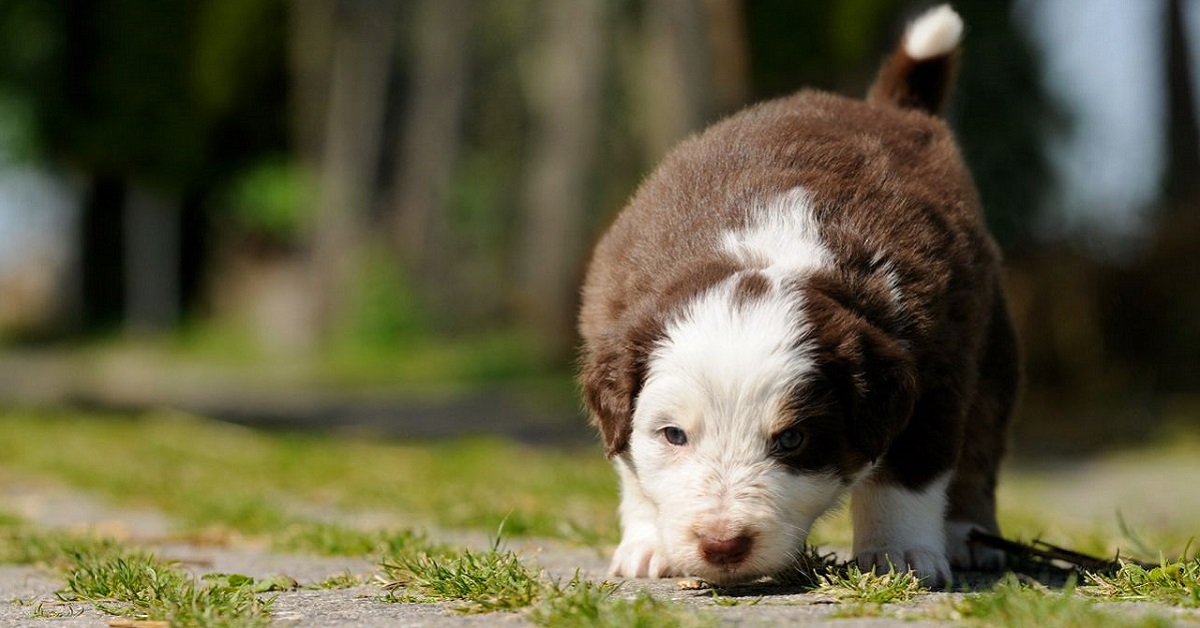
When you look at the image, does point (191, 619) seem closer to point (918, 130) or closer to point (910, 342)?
point (910, 342)

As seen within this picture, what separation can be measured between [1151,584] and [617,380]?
58.9 inches

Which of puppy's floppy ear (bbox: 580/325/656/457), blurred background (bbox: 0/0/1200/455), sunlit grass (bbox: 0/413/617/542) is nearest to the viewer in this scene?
puppy's floppy ear (bbox: 580/325/656/457)

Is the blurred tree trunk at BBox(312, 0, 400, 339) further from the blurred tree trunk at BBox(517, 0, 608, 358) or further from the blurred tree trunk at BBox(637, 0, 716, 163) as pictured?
the blurred tree trunk at BBox(637, 0, 716, 163)

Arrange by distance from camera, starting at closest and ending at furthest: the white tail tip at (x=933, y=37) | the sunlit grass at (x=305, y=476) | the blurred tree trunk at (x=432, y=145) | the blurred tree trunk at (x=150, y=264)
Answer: the white tail tip at (x=933, y=37), the sunlit grass at (x=305, y=476), the blurred tree trunk at (x=432, y=145), the blurred tree trunk at (x=150, y=264)

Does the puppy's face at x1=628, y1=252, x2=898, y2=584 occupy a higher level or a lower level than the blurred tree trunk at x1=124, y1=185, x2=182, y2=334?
lower

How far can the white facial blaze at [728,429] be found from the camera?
3748 mm

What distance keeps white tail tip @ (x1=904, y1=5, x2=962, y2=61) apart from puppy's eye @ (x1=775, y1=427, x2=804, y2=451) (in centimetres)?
211

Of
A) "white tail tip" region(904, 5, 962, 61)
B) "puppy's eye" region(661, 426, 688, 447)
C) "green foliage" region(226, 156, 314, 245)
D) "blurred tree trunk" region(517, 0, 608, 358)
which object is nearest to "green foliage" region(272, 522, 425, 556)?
"puppy's eye" region(661, 426, 688, 447)

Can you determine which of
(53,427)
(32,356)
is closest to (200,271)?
(32,356)

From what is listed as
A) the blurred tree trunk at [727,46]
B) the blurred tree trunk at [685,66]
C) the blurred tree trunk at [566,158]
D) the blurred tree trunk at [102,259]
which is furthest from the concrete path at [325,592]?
the blurred tree trunk at [102,259]

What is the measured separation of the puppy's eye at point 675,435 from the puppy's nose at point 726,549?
12.3 inches

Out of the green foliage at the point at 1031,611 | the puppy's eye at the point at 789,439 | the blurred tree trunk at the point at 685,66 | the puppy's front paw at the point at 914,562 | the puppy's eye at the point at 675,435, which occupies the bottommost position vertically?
the green foliage at the point at 1031,611

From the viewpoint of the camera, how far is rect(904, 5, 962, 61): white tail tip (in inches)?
213

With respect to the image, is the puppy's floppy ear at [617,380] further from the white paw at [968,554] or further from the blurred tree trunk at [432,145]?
the blurred tree trunk at [432,145]
